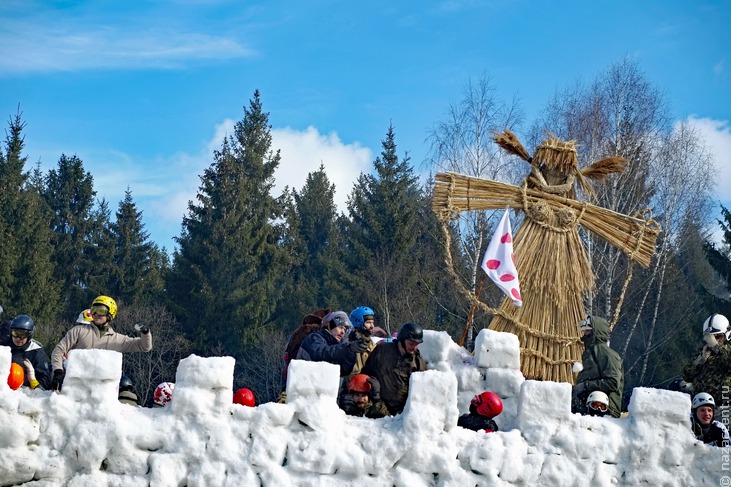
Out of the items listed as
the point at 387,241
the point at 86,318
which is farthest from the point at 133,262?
the point at 86,318

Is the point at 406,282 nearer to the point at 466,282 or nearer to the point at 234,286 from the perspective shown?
the point at 466,282

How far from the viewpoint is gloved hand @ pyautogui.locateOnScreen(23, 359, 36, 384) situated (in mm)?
7344

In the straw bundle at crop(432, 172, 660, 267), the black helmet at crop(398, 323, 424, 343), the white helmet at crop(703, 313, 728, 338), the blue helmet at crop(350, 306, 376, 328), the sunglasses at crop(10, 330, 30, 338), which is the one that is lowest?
the sunglasses at crop(10, 330, 30, 338)

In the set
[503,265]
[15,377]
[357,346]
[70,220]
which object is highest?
[70,220]

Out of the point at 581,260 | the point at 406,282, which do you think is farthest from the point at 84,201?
the point at 581,260

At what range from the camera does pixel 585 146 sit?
25.9 metres

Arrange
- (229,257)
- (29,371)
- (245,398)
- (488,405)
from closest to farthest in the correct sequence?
(488,405)
(245,398)
(29,371)
(229,257)

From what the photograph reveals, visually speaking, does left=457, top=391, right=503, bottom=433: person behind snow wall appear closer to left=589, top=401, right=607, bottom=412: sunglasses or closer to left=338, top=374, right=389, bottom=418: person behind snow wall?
left=338, top=374, right=389, bottom=418: person behind snow wall

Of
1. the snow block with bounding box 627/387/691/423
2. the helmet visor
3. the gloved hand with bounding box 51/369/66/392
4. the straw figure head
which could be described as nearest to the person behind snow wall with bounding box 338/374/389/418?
the snow block with bounding box 627/387/691/423

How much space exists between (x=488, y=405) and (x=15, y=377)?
362 cm

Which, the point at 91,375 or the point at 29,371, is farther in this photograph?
the point at 29,371

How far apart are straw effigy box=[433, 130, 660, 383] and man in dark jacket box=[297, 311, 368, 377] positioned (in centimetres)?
158

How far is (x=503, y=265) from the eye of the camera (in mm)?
9312

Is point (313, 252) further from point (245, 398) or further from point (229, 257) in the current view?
point (245, 398)
